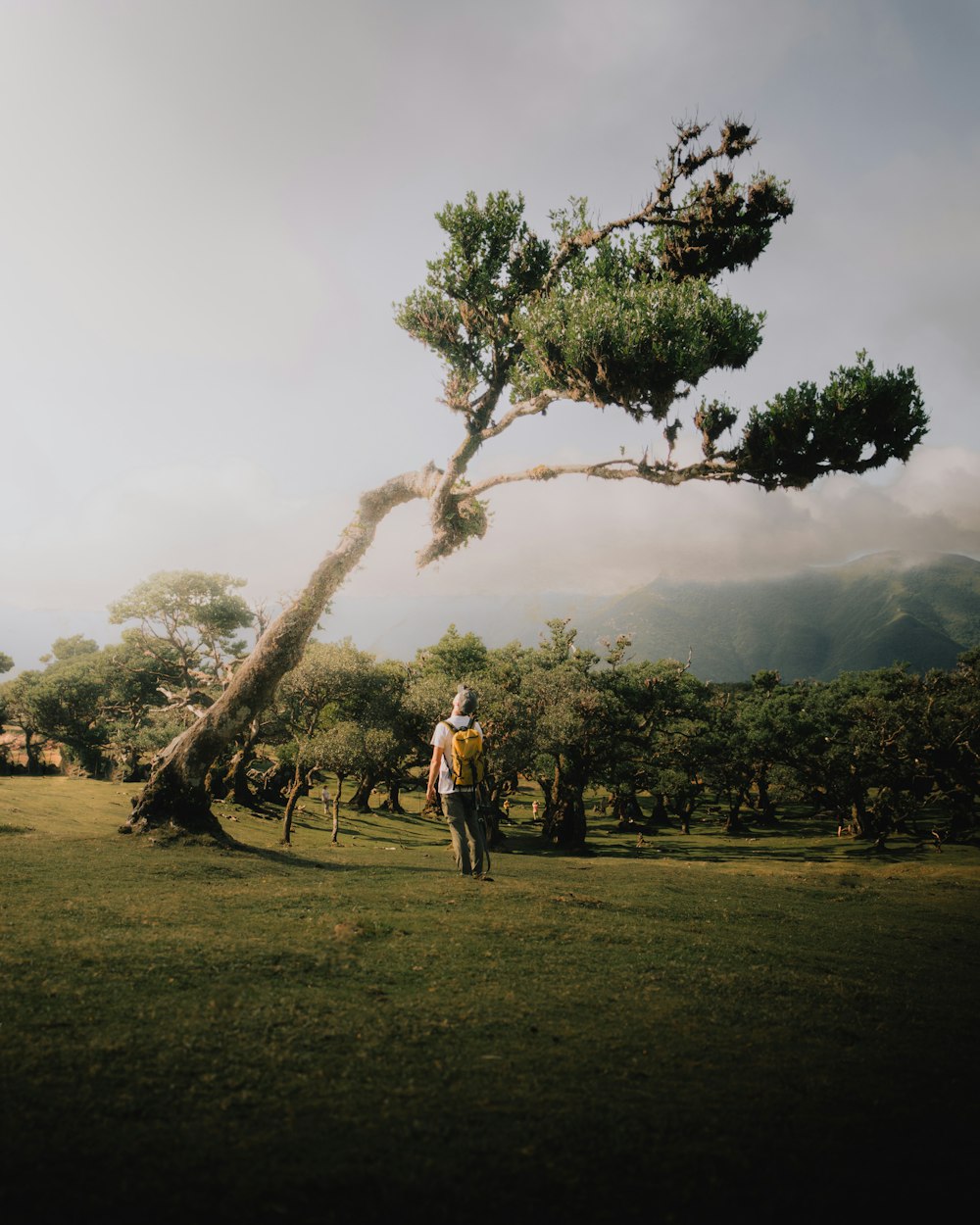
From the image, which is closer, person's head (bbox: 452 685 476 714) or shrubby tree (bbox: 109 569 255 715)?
person's head (bbox: 452 685 476 714)

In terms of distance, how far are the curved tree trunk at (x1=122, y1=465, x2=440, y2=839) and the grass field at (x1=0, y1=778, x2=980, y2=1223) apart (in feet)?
18.5

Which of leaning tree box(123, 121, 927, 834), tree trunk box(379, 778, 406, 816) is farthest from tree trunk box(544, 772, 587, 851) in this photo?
leaning tree box(123, 121, 927, 834)

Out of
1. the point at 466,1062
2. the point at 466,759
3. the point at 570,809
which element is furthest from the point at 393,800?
the point at 466,1062

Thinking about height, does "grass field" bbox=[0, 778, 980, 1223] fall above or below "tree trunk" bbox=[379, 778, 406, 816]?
above

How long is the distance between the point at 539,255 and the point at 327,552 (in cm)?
1052

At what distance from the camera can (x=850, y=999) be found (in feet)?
17.6

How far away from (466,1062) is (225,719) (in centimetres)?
1259

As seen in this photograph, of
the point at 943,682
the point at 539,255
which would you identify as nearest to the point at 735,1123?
the point at 539,255

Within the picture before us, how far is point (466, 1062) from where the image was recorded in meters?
3.75

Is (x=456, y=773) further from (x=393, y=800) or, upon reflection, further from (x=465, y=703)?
(x=393, y=800)

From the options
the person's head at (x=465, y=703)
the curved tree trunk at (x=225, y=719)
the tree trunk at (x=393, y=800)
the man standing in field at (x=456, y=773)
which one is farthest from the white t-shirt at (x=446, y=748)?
the tree trunk at (x=393, y=800)

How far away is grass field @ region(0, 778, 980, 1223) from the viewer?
2518 millimetres

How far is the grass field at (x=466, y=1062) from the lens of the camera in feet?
8.26

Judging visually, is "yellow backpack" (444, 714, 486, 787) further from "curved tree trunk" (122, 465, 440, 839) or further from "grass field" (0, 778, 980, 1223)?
"curved tree trunk" (122, 465, 440, 839)
